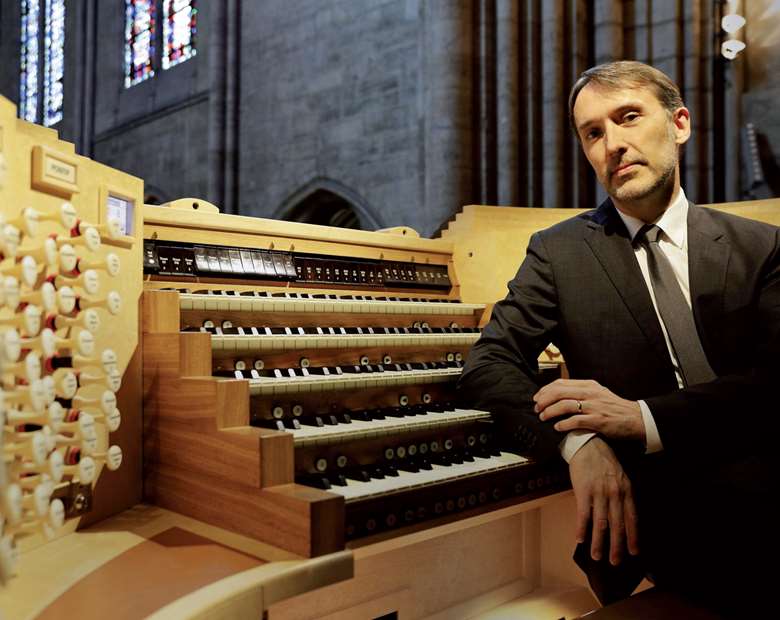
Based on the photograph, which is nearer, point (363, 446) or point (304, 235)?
point (363, 446)

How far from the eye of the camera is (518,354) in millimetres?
1868

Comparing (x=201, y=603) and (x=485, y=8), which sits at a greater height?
(x=485, y=8)

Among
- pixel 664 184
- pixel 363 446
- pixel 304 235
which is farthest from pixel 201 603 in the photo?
pixel 304 235

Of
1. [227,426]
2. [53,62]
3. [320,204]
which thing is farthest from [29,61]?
[227,426]

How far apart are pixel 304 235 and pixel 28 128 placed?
1.28 m

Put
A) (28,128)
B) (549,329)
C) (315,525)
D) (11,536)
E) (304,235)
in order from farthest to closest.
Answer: (304,235), (549,329), (28,128), (315,525), (11,536)

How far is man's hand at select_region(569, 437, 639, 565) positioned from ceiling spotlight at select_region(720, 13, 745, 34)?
5671 mm

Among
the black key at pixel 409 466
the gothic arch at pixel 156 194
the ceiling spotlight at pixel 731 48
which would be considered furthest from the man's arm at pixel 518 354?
the gothic arch at pixel 156 194

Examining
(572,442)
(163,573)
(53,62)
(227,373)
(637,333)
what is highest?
(53,62)

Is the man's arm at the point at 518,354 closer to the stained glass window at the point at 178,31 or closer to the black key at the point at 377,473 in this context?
the black key at the point at 377,473

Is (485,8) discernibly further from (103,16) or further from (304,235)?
(103,16)

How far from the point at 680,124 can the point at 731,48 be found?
16.5 feet

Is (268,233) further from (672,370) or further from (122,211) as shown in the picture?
(672,370)

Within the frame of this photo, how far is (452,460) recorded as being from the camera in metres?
1.94
